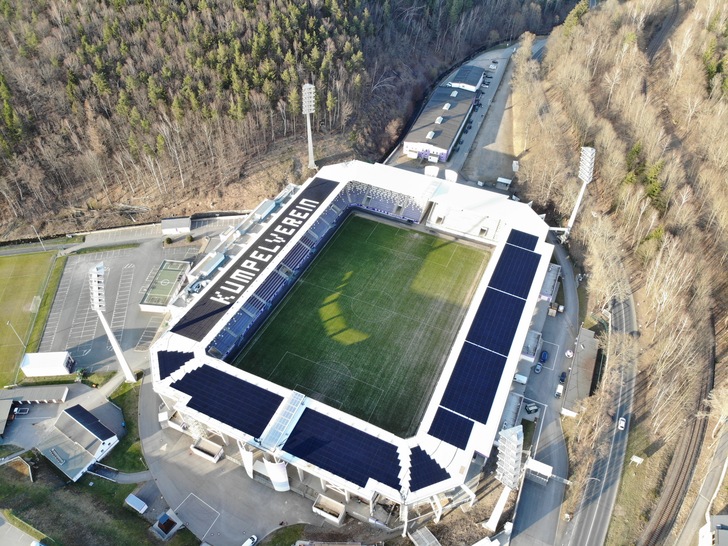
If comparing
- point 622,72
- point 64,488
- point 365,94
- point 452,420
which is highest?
point 622,72

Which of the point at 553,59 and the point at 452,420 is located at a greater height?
the point at 553,59

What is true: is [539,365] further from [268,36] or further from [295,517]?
[268,36]

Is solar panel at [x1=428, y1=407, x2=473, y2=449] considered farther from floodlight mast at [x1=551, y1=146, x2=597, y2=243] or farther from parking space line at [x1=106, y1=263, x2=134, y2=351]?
parking space line at [x1=106, y1=263, x2=134, y2=351]

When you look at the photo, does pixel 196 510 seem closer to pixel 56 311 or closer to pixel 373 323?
pixel 373 323

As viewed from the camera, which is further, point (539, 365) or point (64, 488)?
point (539, 365)

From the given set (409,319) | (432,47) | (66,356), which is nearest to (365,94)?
(432,47)

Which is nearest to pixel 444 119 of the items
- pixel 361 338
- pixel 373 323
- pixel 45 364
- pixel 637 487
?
pixel 373 323
